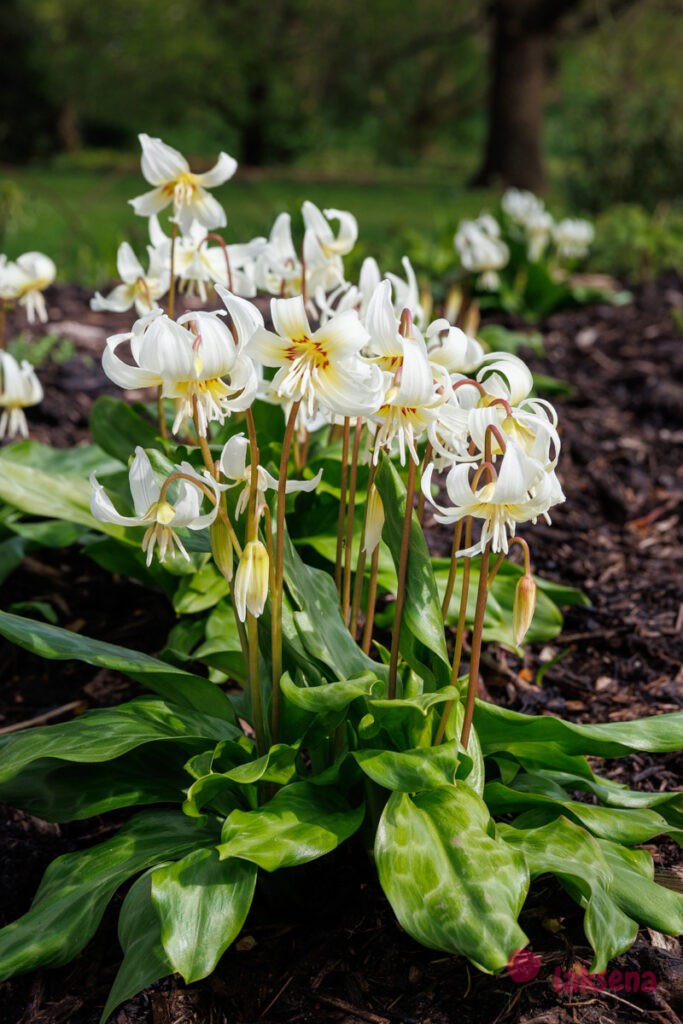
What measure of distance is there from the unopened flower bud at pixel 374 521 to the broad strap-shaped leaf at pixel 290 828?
0.44 meters

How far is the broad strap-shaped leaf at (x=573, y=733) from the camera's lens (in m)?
2.03

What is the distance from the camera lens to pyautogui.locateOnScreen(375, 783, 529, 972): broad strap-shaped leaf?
1.64m

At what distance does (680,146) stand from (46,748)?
9696 millimetres

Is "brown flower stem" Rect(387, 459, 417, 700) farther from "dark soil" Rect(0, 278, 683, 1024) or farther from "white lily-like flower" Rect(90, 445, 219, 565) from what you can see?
"dark soil" Rect(0, 278, 683, 1024)

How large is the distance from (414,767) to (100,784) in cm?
69

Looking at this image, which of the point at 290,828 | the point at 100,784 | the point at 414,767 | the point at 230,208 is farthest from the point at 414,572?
the point at 230,208

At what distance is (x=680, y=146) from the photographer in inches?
398

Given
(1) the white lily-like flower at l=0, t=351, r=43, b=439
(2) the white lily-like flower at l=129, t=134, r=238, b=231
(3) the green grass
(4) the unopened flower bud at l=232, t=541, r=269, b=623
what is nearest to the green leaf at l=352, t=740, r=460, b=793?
(4) the unopened flower bud at l=232, t=541, r=269, b=623

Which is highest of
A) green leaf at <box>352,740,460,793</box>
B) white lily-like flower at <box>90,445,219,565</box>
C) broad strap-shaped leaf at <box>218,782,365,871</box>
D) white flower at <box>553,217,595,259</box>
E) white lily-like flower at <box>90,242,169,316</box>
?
white flower at <box>553,217,595,259</box>

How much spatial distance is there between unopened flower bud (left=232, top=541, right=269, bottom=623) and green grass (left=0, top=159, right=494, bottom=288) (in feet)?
12.1

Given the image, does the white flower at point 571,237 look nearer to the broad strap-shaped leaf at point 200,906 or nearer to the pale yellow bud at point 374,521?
the pale yellow bud at point 374,521

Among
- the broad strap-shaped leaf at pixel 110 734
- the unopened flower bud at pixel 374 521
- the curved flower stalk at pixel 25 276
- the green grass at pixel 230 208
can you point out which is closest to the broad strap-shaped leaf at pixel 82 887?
the broad strap-shaped leaf at pixel 110 734

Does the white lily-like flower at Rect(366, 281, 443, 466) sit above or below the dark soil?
above

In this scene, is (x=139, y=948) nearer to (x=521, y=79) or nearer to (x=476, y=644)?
(x=476, y=644)
